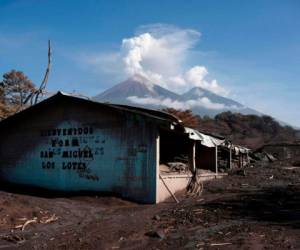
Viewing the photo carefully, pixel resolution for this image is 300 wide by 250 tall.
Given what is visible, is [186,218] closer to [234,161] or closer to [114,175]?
[114,175]

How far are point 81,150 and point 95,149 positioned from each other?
2.42ft

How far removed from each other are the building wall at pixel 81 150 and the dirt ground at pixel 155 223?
37.3 inches

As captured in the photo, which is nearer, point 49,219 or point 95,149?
point 49,219

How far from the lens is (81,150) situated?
58.1ft

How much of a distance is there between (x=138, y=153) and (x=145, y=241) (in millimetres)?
6792

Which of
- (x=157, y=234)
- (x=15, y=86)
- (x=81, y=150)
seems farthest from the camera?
(x=15, y=86)

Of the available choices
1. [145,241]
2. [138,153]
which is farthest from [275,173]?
[145,241]

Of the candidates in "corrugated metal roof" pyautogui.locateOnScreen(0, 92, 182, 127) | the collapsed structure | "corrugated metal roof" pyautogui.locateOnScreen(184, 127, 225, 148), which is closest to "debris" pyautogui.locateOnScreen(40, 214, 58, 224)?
the collapsed structure

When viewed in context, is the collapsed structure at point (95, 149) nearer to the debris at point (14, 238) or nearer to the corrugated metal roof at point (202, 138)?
the corrugated metal roof at point (202, 138)

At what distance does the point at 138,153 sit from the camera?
16109 millimetres

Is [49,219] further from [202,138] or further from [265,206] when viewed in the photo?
[202,138]

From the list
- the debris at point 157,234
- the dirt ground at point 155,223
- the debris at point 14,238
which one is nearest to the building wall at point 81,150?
the dirt ground at point 155,223

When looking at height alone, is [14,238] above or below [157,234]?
below

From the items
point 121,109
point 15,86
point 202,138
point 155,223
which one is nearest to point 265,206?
point 155,223
